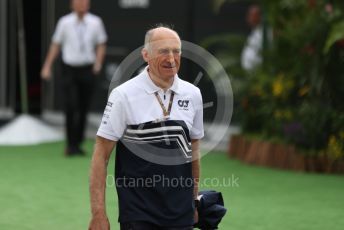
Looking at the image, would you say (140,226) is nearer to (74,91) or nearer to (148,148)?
(148,148)

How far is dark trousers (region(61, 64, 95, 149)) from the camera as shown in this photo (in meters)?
12.7

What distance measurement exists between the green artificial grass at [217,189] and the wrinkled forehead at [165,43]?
3140 mm

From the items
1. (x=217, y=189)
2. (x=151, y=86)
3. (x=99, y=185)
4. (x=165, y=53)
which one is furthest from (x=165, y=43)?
(x=217, y=189)

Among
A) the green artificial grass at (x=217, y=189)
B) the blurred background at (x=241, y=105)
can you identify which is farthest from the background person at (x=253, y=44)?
the green artificial grass at (x=217, y=189)

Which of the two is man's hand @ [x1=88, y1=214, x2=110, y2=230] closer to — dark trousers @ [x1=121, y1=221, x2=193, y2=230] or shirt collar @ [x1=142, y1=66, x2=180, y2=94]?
dark trousers @ [x1=121, y1=221, x2=193, y2=230]

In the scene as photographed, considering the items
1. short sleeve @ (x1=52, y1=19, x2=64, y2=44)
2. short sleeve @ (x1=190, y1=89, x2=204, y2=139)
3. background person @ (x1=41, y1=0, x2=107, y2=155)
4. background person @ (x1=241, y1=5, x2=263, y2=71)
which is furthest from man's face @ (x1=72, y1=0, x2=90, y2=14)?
short sleeve @ (x1=190, y1=89, x2=204, y2=139)

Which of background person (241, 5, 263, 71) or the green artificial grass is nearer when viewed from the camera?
the green artificial grass

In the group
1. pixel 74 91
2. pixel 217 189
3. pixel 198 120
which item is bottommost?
pixel 217 189

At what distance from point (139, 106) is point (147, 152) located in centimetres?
23

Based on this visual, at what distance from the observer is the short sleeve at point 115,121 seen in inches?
192

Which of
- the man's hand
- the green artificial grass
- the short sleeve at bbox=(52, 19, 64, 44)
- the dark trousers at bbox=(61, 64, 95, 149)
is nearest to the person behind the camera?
the man's hand

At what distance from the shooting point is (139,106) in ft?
16.1

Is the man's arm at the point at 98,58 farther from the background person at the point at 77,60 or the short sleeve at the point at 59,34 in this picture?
the short sleeve at the point at 59,34

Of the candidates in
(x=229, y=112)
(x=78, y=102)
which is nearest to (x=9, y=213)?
(x=229, y=112)
